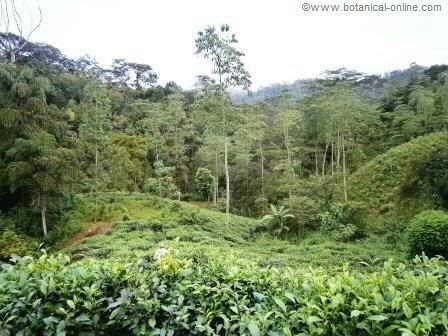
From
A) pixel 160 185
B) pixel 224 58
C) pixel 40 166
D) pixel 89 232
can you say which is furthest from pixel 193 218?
pixel 224 58

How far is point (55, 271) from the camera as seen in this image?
2.08 meters

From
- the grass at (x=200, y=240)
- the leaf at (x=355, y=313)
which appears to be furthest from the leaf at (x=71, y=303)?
the grass at (x=200, y=240)

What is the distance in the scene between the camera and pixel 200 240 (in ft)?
34.2

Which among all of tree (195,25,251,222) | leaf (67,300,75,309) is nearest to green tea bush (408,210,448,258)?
tree (195,25,251,222)

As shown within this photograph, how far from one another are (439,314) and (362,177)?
1538 centimetres

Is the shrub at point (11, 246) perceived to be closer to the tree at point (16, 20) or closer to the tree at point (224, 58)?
the tree at point (224, 58)

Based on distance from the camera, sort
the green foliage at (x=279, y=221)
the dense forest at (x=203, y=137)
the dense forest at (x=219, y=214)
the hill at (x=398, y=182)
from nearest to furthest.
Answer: the dense forest at (x=219, y=214) < the dense forest at (x=203, y=137) < the hill at (x=398, y=182) < the green foliage at (x=279, y=221)

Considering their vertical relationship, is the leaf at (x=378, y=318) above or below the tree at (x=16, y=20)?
below

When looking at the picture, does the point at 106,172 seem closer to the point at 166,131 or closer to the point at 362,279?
the point at 166,131

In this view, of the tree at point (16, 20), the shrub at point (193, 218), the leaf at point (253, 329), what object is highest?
the tree at point (16, 20)

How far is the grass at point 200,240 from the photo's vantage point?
8.40 m

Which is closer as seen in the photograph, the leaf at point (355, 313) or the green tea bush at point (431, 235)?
the leaf at point (355, 313)

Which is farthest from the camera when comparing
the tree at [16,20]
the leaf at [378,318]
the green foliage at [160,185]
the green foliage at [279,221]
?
the green foliage at [160,185]

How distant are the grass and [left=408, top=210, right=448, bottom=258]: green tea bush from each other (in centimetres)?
72
